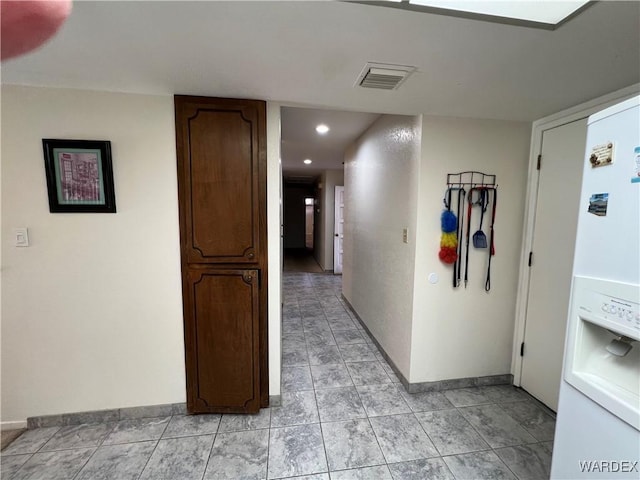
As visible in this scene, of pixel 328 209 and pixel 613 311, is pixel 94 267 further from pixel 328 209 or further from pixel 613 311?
pixel 328 209

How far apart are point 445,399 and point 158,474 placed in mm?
2006

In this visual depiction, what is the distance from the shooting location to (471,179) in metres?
2.11

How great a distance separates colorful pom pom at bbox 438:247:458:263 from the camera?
6.79ft

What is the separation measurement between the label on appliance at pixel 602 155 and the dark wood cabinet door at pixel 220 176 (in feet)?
5.37

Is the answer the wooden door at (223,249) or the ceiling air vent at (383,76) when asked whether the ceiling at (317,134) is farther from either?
the ceiling air vent at (383,76)

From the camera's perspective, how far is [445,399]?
2148 mm

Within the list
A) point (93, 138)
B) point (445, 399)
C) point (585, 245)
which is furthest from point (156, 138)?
point (445, 399)

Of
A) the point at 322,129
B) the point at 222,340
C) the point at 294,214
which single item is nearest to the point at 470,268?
the point at 222,340

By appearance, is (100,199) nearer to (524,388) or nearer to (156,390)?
(156,390)

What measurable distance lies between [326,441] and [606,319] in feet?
5.25

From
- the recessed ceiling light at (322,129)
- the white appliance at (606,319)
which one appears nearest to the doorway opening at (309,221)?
the recessed ceiling light at (322,129)

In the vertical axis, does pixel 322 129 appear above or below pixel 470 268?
above

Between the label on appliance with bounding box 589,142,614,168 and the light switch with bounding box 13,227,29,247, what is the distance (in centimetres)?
289

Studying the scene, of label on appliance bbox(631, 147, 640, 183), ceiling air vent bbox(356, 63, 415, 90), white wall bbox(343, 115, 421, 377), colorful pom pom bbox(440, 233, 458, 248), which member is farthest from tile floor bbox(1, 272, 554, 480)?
ceiling air vent bbox(356, 63, 415, 90)
